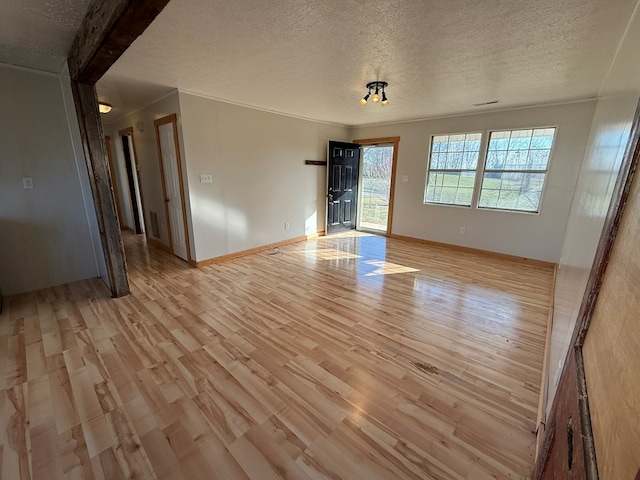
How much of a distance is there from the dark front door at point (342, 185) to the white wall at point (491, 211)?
549 mm

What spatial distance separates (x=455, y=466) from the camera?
1.31 m

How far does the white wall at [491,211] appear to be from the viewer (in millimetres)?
3678

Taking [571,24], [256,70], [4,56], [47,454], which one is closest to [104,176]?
[4,56]

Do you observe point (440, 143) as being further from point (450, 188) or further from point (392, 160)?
point (392, 160)

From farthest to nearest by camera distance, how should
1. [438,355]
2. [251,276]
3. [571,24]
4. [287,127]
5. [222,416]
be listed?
[287,127] → [251,276] → [438,355] → [571,24] → [222,416]

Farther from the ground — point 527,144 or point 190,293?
point 527,144

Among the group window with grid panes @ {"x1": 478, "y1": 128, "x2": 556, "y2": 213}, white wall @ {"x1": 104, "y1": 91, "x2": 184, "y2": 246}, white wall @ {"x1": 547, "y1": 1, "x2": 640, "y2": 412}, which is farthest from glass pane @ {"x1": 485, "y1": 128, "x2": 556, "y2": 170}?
white wall @ {"x1": 104, "y1": 91, "x2": 184, "y2": 246}

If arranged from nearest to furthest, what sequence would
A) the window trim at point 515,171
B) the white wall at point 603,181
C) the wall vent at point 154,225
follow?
the white wall at point 603,181, the window trim at point 515,171, the wall vent at point 154,225

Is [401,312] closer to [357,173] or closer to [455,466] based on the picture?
[455,466]

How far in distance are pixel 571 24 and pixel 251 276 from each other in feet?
11.9

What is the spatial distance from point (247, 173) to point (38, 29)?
8.12 feet

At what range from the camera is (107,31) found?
1498mm

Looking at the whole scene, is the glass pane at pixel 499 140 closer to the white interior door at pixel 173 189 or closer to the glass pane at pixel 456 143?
the glass pane at pixel 456 143

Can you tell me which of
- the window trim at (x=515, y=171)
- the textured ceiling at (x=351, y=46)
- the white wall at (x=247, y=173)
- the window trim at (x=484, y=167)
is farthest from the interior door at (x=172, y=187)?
the window trim at (x=515, y=171)
